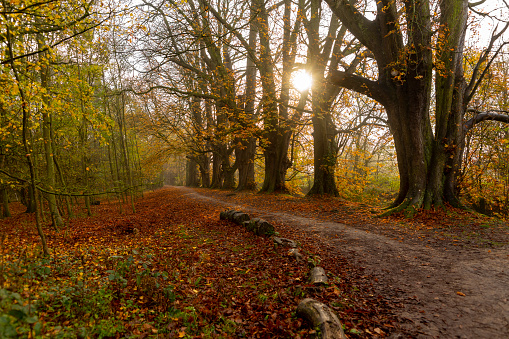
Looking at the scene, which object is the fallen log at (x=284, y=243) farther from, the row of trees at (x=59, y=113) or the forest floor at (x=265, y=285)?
the row of trees at (x=59, y=113)

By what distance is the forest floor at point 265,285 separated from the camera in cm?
276

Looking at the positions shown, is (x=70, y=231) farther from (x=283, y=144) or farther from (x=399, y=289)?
(x=283, y=144)

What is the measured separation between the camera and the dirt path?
275cm

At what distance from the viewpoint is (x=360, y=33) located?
841cm

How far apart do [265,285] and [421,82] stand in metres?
8.07

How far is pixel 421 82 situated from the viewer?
7918 millimetres

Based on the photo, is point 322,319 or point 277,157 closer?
point 322,319

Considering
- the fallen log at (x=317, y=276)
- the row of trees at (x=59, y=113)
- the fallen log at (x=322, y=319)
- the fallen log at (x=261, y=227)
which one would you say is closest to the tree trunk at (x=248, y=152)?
the row of trees at (x=59, y=113)

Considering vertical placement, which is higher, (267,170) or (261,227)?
(267,170)

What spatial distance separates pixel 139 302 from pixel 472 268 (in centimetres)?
524

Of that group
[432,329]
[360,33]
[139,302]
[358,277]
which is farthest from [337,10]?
[139,302]

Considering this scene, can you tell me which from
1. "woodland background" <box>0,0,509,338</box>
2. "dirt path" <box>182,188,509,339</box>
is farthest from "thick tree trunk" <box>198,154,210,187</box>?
"dirt path" <box>182,188,509,339</box>

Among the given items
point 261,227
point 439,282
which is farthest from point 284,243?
point 439,282

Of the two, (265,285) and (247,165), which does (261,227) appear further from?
(247,165)
